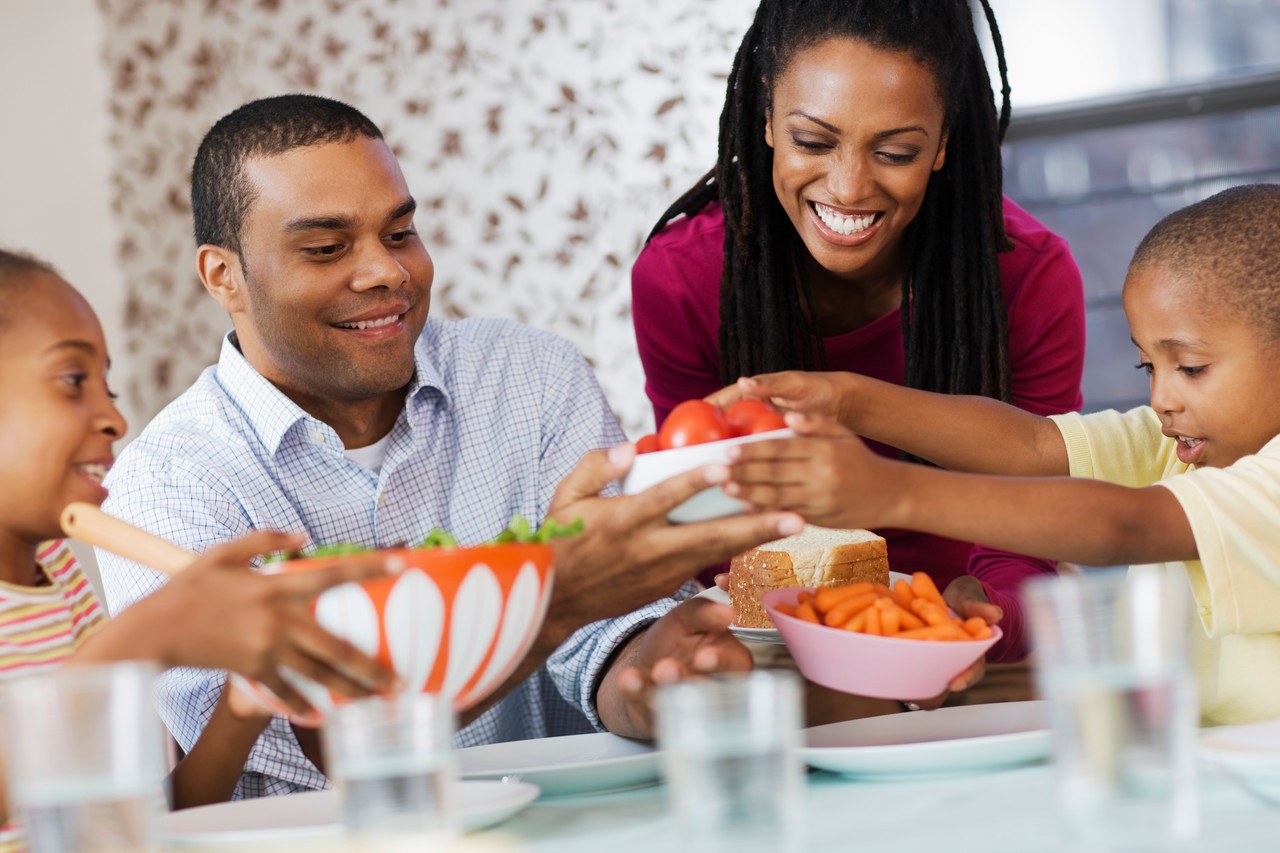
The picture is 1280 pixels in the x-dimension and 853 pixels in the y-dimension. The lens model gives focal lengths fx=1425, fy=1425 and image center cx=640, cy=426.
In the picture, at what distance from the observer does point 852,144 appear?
6.14 ft

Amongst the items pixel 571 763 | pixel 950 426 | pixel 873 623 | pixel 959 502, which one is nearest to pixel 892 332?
pixel 950 426

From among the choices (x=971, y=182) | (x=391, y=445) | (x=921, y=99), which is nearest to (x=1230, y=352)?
(x=921, y=99)

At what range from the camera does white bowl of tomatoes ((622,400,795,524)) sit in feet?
3.73

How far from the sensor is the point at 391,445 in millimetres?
1833

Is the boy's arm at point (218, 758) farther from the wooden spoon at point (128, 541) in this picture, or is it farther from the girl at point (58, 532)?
the wooden spoon at point (128, 541)

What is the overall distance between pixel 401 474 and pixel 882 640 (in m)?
0.82

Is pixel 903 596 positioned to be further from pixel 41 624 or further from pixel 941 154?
pixel 941 154

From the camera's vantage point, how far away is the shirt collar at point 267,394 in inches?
67.9

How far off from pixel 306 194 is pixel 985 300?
3.23 ft

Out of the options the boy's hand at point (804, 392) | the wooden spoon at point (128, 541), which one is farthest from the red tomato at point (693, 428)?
the wooden spoon at point (128, 541)

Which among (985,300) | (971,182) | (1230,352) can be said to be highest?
(971,182)

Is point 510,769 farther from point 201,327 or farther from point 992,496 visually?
point 201,327

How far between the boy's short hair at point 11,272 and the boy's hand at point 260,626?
36cm

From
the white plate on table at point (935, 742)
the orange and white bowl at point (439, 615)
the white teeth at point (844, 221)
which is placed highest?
the white teeth at point (844, 221)
